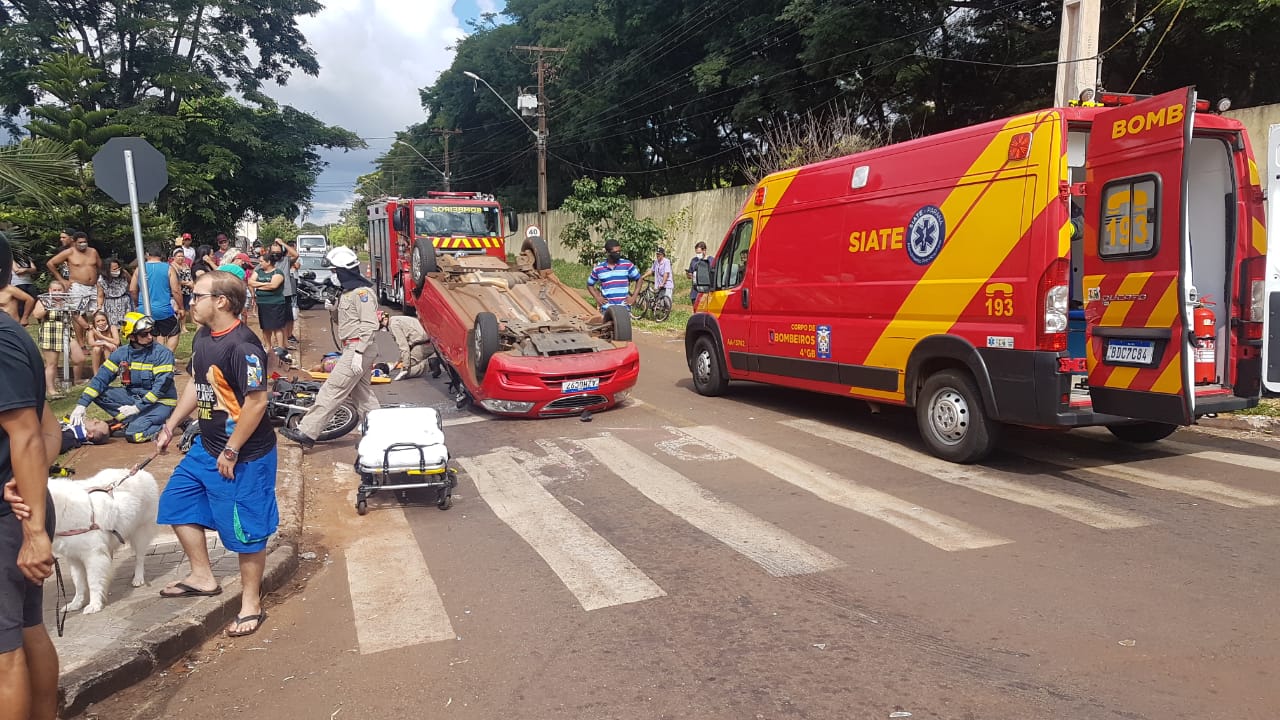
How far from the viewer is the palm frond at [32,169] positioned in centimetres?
1102

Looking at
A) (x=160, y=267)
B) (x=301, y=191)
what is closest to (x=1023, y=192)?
(x=160, y=267)

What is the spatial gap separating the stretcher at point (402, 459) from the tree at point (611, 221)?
15066mm

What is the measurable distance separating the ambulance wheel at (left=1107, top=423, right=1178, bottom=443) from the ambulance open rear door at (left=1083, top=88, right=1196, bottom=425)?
1.40m

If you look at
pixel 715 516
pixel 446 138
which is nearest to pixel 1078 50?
pixel 715 516

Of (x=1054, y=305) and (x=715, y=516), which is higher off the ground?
(x=1054, y=305)

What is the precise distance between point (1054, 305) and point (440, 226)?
17.2 m

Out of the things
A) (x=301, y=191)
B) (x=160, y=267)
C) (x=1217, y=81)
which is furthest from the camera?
(x=301, y=191)

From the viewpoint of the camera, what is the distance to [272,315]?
12.1 m

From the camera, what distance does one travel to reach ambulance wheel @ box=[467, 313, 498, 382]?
903cm

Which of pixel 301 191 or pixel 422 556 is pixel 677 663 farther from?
pixel 301 191

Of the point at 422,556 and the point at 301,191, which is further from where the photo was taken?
the point at 301,191

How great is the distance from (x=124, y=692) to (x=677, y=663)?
2391mm

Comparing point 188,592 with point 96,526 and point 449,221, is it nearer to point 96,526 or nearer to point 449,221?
point 96,526

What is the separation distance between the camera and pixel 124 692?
368 cm
